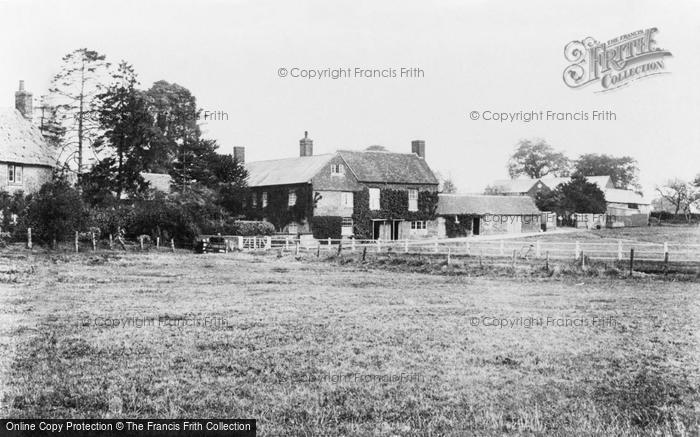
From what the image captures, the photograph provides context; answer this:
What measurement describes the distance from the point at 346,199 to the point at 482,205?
48.7 ft

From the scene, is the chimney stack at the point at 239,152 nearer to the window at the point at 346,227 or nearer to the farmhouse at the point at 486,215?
the window at the point at 346,227

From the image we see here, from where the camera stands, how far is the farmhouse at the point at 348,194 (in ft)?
169

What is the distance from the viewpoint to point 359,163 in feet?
177

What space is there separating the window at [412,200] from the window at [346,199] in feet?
18.0

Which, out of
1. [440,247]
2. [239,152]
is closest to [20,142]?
[239,152]

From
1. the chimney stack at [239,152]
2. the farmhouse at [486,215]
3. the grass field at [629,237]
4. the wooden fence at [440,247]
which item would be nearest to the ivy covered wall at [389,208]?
the farmhouse at [486,215]

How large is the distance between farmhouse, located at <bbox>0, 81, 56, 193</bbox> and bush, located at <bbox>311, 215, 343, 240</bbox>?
61.4 feet

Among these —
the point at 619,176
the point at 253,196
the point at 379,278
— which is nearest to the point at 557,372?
the point at 379,278

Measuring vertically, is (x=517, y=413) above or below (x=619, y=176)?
below

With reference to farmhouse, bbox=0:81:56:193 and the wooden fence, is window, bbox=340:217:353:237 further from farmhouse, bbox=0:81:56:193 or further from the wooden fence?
farmhouse, bbox=0:81:56:193

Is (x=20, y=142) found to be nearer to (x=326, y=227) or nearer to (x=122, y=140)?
(x=122, y=140)

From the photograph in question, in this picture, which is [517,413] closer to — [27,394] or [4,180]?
[27,394]

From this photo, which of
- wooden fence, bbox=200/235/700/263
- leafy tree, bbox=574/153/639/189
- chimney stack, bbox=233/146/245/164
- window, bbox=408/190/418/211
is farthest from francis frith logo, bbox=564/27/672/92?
leafy tree, bbox=574/153/639/189

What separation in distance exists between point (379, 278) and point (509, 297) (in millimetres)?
6994
